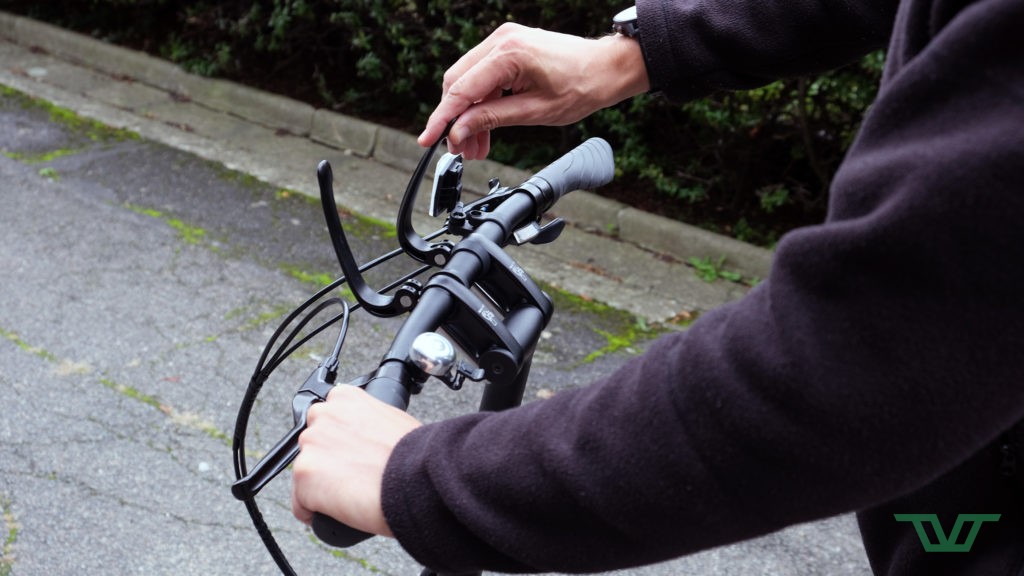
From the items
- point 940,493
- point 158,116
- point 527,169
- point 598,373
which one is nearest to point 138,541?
point 598,373

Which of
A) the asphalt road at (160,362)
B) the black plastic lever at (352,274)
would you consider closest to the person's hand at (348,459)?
the black plastic lever at (352,274)

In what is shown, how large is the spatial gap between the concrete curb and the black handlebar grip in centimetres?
337

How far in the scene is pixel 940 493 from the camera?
110cm

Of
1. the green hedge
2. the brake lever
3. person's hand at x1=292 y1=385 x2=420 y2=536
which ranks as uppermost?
person's hand at x1=292 y1=385 x2=420 y2=536

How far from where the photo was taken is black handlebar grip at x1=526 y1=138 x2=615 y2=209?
1.52 metres

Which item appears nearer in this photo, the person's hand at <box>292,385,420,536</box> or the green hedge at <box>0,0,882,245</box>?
the person's hand at <box>292,385,420,536</box>

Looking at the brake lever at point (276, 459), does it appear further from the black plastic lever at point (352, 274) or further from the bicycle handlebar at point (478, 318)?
the black plastic lever at point (352, 274)

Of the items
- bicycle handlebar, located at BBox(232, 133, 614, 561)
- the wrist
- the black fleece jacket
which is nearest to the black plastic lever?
bicycle handlebar, located at BBox(232, 133, 614, 561)

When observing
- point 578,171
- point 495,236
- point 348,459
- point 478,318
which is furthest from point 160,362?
point 348,459

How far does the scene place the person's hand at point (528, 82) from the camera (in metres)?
1.34

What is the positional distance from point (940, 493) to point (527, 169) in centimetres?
474

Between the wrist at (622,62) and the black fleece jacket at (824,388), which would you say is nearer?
the black fleece jacket at (824,388)

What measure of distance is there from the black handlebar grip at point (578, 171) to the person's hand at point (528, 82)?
0.06m

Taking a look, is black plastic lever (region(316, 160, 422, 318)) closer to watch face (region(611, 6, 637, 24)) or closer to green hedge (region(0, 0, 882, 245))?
watch face (region(611, 6, 637, 24))
